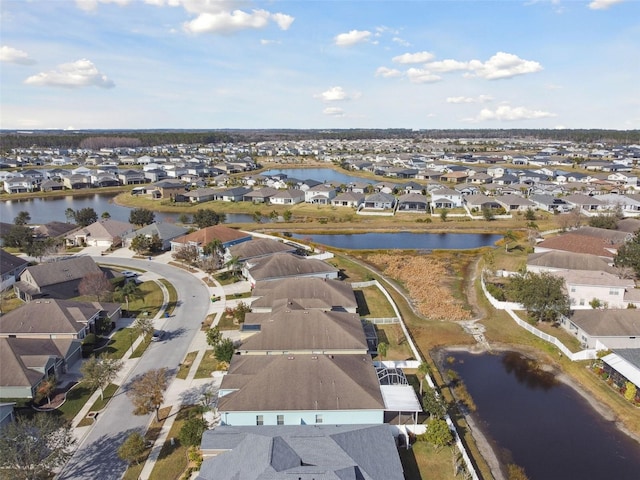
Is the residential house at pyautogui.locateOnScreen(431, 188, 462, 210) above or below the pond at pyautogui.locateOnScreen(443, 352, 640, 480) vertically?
above

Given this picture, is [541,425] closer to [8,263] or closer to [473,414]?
[473,414]

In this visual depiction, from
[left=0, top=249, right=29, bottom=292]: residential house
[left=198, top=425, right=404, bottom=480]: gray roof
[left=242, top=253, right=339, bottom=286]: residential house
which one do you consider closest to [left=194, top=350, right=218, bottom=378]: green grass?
[left=198, top=425, right=404, bottom=480]: gray roof

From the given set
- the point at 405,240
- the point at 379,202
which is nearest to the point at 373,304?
the point at 405,240

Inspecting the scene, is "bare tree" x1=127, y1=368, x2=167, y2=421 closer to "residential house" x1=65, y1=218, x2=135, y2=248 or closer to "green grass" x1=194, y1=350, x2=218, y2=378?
"green grass" x1=194, y1=350, x2=218, y2=378

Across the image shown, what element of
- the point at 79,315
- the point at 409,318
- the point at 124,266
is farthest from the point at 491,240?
the point at 79,315

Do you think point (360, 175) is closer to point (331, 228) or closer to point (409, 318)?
point (331, 228)
